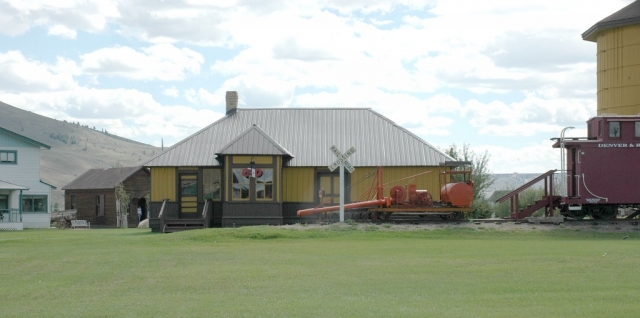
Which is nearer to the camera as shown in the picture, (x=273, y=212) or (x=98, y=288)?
(x=98, y=288)

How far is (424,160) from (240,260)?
2000 cm

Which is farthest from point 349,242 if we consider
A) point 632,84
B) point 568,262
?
point 632,84

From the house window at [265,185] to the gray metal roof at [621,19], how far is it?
17.6 m

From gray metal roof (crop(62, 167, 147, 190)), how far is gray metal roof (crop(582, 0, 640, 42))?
42.8m

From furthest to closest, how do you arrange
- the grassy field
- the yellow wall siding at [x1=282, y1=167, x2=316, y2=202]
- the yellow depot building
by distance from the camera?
the yellow wall siding at [x1=282, y1=167, x2=316, y2=202] → the yellow depot building → the grassy field

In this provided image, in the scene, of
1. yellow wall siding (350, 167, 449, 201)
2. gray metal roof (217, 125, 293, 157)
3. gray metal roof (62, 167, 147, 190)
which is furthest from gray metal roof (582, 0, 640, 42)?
gray metal roof (62, 167, 147, 190)

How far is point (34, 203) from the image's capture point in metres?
62.5

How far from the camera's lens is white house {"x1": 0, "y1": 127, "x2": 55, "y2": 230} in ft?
196

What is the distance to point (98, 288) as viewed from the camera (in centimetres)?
1706

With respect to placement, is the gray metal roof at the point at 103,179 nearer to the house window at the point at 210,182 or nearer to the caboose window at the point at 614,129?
→ the house window at the point at 210,182

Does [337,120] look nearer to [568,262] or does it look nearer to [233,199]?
[233,199]

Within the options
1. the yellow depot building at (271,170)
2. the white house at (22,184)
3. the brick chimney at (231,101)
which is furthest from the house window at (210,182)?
the white house at (22,184)

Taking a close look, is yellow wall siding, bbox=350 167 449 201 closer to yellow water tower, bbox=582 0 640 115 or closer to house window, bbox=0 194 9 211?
yellow water tower, bbox=582 0 640 115

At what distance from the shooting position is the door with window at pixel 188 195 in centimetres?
4084
